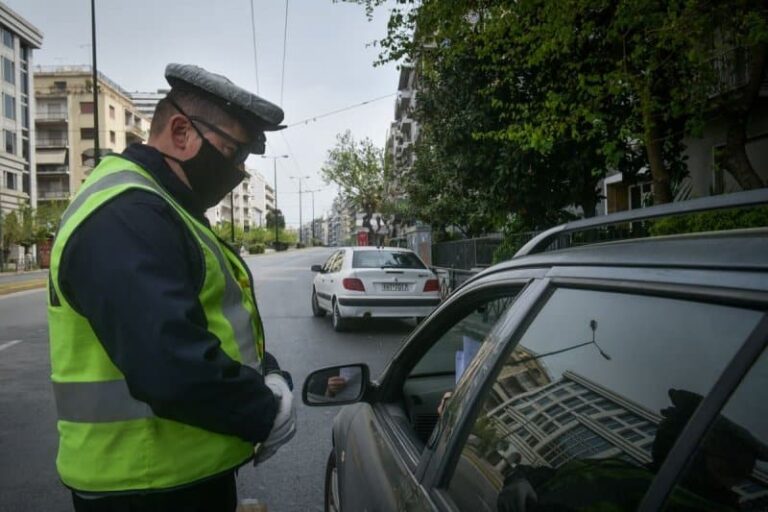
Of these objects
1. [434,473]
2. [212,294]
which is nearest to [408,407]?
[434,473]

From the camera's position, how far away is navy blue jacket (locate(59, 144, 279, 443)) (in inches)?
54.9

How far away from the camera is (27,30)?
57.2m

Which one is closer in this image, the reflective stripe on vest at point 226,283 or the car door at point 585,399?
the car door at point 585,399

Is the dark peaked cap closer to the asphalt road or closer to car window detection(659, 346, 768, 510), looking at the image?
car window detection(659, 346, 768, 510)

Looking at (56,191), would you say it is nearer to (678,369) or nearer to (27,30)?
(27,30)

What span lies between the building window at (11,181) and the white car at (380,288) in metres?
53.9

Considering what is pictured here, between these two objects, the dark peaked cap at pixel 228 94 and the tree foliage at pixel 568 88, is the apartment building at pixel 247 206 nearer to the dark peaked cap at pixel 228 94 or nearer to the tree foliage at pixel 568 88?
the tree foliage at pixel 568 88

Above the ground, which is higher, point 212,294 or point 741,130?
point 741,130

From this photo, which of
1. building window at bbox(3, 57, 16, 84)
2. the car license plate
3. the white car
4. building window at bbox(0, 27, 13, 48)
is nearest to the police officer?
the white car

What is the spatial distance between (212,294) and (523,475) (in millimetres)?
901

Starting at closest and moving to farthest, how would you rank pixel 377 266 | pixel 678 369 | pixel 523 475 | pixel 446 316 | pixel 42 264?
pixel 678 369
pixel 523 475
pixel 446 316
pixel 377 266
pixel 42 264

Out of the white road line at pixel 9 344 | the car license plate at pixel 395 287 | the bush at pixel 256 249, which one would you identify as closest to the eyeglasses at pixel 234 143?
the car license plate at pixel 395 287

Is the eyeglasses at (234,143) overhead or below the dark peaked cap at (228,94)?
below

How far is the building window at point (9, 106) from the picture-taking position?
5409 cm
